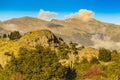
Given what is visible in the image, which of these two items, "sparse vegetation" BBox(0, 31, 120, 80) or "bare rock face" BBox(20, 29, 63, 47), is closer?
"sparse vegetation" BBox(0, 31, 120, 80)

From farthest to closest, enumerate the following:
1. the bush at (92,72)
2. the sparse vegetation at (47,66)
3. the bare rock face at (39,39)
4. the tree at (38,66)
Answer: the bare rock face at (39,39)
the bush at (92,72)
the sparse vegetation at (47,66)
the tree at (38,66)

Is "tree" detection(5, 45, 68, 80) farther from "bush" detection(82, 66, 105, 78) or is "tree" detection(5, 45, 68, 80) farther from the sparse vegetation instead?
"bush" detection(82, 66, 105, 78)

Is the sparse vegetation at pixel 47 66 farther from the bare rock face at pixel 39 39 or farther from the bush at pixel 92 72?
the bare rock face at pixel 39 39

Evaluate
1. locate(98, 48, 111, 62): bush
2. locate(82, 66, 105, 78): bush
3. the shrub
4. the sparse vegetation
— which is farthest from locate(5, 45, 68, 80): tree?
locate(98, 48, 111, 62): bush

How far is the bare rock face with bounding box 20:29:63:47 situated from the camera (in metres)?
168

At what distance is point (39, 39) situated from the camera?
174 metres

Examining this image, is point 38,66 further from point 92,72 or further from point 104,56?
point 104,56

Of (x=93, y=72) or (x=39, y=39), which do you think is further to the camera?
(x=39, y=39)

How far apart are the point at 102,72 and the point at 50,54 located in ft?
104

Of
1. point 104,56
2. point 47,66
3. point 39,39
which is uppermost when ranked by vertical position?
point 39,39

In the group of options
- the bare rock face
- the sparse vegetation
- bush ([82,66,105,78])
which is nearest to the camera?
the sparse vegetation

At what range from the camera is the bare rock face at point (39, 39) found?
168m

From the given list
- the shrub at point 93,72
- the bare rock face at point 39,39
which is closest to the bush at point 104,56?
the shrub at point 93,72

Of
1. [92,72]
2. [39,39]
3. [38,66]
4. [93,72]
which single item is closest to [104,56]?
[92,72]
